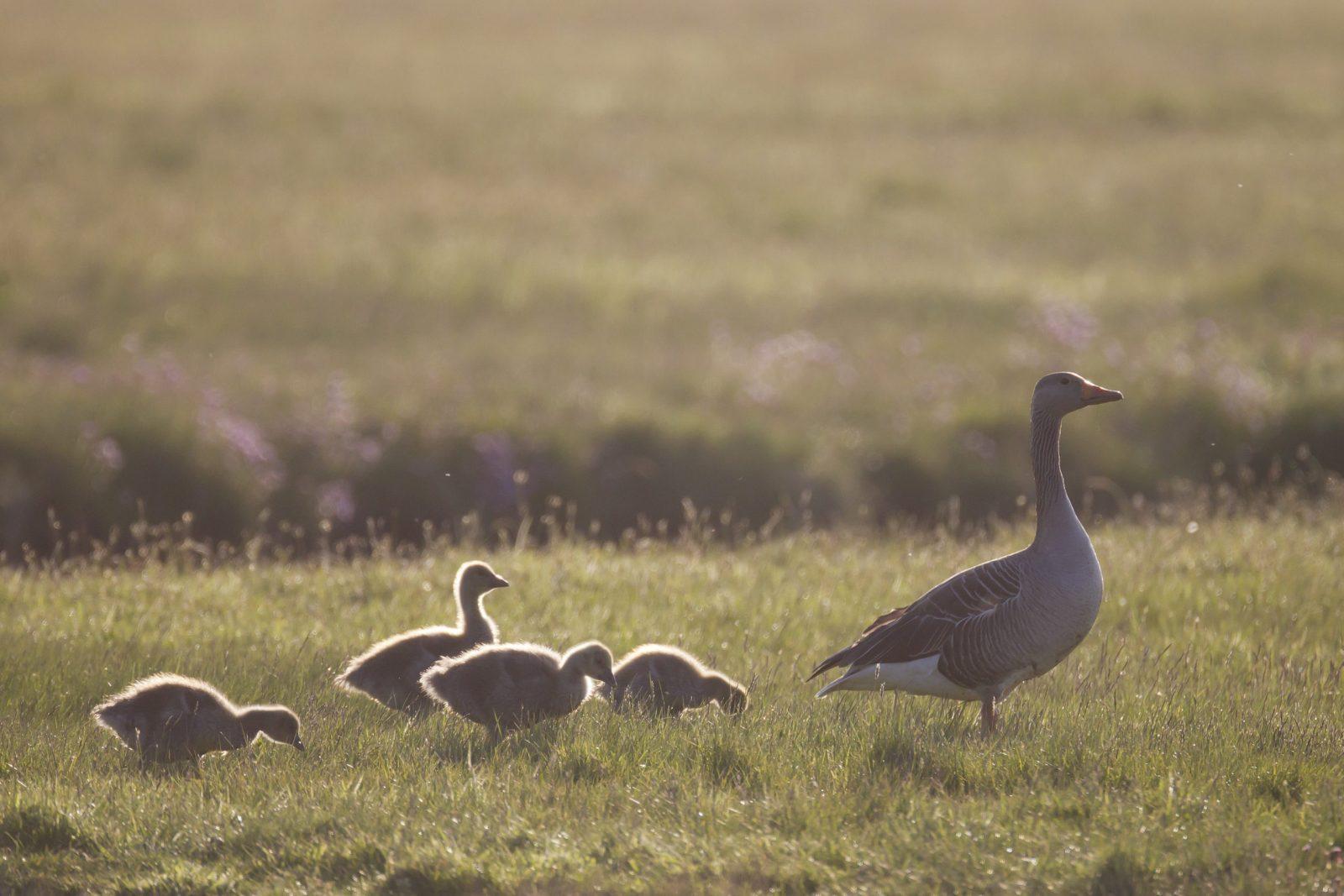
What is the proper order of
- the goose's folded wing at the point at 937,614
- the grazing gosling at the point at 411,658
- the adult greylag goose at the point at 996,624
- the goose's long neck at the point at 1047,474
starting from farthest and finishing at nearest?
the grazing gosling at the point at 411,658, the goose's long neck at the point at 1047,474, the goose's folded wing at the point at 937,614, the adult greylag goose at the point at 996,624

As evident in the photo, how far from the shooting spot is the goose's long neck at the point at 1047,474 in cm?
746

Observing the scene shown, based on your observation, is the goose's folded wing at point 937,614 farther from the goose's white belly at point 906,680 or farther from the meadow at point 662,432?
the meadow at point 662,432

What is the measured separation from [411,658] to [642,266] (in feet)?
52.1

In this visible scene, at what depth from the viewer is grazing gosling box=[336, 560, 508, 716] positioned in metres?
7.91

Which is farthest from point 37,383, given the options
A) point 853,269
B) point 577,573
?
point 853,269

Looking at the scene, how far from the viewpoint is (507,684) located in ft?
24.5

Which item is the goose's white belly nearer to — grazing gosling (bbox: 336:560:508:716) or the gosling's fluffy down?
the gosling's fluffy down

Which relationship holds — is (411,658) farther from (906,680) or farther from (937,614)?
(937,614)

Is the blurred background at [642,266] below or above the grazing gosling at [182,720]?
above

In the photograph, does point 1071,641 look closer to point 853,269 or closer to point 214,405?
point 214,405

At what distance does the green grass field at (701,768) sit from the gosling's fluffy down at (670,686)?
5.9 inches

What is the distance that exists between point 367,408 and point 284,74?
70.1 feet

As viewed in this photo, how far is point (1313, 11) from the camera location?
44.7 metres

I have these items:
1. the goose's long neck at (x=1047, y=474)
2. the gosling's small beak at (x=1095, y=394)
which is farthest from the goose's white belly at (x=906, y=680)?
the gosling's small beak at (x=1095, y=394)
